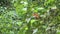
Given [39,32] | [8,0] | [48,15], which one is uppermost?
[48,15]

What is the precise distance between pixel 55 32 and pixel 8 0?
5.97 meters

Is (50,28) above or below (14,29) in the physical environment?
above

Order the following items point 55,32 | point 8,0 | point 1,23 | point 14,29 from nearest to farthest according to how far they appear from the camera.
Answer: point 55,32
point 14,29
point 1,23
point 8,0

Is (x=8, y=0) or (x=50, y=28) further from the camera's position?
(x=8, y=0)

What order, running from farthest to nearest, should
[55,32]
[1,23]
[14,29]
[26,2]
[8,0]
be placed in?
1. [8,0]
2. [1,23]
3. [14,29]
4. [26,2]
5. [55,32]

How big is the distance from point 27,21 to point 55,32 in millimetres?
218

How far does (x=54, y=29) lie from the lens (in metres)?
1.60

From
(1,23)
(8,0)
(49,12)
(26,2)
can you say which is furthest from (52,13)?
(8,0)

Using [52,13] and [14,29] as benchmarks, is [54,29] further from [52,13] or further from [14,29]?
[14,29]

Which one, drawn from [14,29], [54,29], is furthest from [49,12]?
[14,29]

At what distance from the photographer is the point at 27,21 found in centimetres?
164

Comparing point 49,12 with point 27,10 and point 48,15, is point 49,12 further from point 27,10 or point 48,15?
point 27,10

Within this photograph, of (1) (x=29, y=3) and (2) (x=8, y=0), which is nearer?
(1) (x=29, y=3)

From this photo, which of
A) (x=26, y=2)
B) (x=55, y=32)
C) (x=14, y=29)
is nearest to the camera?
(x=55, y=32)
